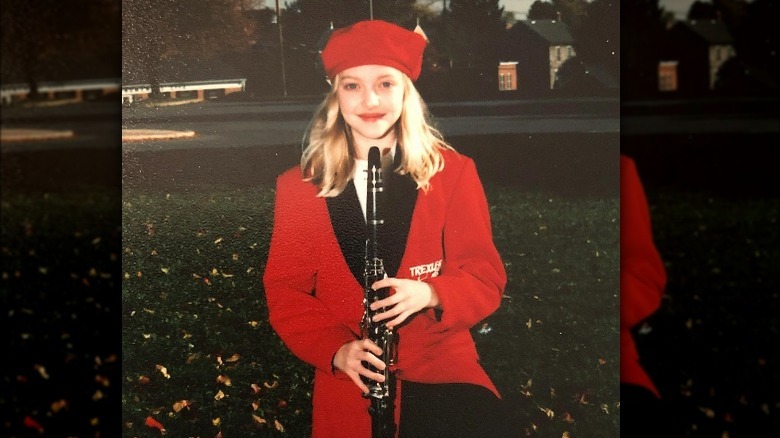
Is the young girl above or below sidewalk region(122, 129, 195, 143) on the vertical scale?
below

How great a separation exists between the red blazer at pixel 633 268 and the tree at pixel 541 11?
0.57m

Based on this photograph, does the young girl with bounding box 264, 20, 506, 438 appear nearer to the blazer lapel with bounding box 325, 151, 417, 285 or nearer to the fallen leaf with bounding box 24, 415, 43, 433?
the blazer lapel with bounding box 325, 151, 417, 285

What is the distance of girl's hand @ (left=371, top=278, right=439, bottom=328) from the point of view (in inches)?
127

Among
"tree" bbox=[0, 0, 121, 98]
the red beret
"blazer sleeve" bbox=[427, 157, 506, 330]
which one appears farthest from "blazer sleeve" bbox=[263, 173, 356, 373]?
"tree" bbox=[0, 0, 121, 98]

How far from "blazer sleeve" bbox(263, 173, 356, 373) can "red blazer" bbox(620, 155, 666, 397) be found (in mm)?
997

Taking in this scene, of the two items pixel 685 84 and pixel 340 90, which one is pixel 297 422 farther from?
pixel 685 84

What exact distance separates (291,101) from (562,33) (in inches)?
35.2

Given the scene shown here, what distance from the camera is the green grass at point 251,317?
10.7 feet

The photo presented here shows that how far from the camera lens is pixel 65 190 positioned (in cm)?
834

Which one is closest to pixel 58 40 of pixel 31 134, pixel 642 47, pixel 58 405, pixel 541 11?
pixel 31 134

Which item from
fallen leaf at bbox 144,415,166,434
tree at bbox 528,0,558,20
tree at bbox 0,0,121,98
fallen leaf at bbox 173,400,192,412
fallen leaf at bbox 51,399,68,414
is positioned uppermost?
tree at bbox 0,0,121,98

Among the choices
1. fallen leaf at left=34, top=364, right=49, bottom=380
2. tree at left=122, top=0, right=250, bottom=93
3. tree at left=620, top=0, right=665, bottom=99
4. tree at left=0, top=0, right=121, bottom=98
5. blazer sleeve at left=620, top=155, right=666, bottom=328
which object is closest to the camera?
tree at left=122, top=0, right=250, bottom=93

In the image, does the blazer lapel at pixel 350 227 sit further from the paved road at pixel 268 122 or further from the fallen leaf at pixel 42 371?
the fallen leaf at pixel 42 371

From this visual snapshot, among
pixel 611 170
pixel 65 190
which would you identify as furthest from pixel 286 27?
pixel 65 190
